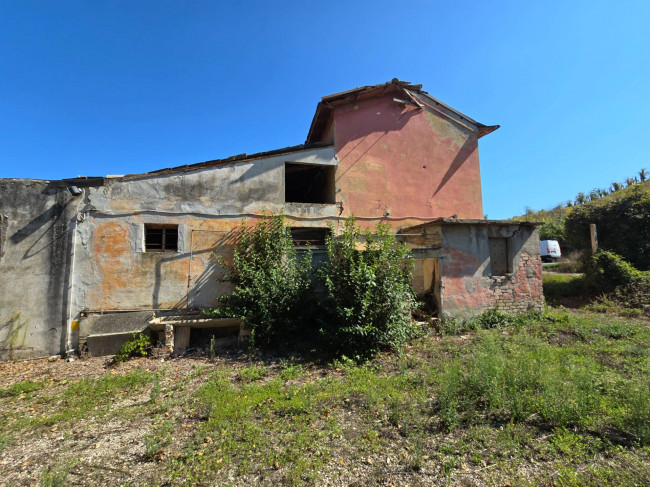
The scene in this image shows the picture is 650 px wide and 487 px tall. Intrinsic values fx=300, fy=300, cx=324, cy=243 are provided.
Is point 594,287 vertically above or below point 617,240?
below

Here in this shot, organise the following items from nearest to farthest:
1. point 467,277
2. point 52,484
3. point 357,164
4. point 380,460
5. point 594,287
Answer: point 52,484 < point 380,460 < point 467,277 < point 357,164 < point 594,287

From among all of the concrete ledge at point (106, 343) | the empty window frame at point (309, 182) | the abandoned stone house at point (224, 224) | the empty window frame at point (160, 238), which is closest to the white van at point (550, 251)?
the abandoned stone house at point (224, 224)

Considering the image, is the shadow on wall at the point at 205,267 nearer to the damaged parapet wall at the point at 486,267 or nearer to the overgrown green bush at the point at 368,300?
the overgrown green bush at the point at 368,300

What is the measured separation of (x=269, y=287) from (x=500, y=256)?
7207 mm

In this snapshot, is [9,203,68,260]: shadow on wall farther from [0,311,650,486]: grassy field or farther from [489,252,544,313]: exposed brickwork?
[489,252,544,313]: exposed brickwork

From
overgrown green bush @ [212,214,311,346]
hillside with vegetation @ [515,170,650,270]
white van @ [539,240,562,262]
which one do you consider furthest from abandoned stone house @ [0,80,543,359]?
white van @ [539,240,562,262]

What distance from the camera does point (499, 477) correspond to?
308 centimetres

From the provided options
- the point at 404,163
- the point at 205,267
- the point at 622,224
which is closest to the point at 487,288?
the point at 404,163

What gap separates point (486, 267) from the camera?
902 cm

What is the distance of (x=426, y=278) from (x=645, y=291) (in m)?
8.61

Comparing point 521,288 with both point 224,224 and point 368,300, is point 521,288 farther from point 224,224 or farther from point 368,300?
point 224,224

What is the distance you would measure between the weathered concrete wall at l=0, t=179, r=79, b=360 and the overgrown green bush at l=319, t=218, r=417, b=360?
6429 millimetres

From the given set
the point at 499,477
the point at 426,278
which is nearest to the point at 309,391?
the point at 499,477

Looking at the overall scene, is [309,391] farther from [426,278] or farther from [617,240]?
[617,240]
